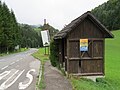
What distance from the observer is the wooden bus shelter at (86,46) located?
19641 millimetres

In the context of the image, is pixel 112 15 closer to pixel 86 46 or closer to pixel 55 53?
pixel 55 53

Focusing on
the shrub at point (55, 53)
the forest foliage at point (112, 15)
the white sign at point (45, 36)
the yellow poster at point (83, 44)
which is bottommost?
the shrub at point (55, 53)

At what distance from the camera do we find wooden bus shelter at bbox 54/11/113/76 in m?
19.6

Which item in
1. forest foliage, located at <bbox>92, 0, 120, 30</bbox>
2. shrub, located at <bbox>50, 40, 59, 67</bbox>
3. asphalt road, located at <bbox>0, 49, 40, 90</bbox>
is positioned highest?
forest foliage, located at <bbox>92, 0, 120, 30</bbox>

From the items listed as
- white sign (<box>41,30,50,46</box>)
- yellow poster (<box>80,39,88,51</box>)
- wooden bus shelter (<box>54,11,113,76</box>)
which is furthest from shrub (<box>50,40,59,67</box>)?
white sign (<box>41,30,50,46</box>)

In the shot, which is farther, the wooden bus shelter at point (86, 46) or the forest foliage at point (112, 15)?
the forest foliage at point (112, 15)

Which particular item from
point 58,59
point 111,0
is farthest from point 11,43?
point 111,0

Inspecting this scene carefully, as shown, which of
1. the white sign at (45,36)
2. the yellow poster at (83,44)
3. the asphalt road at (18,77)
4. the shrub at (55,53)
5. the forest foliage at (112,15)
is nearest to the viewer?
the asphalt road at (18,77)

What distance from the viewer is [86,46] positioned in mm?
19703

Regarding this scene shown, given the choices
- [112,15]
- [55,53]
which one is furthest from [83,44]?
[112,15]

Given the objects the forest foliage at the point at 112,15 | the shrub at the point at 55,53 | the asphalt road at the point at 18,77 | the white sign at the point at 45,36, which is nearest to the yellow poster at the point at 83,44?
the asphalt road at the point at 18,77

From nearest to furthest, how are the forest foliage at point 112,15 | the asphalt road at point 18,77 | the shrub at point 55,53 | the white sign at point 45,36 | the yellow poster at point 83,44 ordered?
the asphalt road at point 18,77, the yellow poster at point 83,44, the shrub at point 55,53, the white sign at point 45,36, the forest foliage at point 112,15

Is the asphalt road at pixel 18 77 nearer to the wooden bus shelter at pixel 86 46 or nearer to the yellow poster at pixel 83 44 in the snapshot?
the wooden bus shelter at pixel 86 46

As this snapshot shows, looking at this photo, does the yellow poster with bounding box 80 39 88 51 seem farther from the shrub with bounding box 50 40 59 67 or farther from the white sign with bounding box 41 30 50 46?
the white sign with bounding box 41 30 50 46
